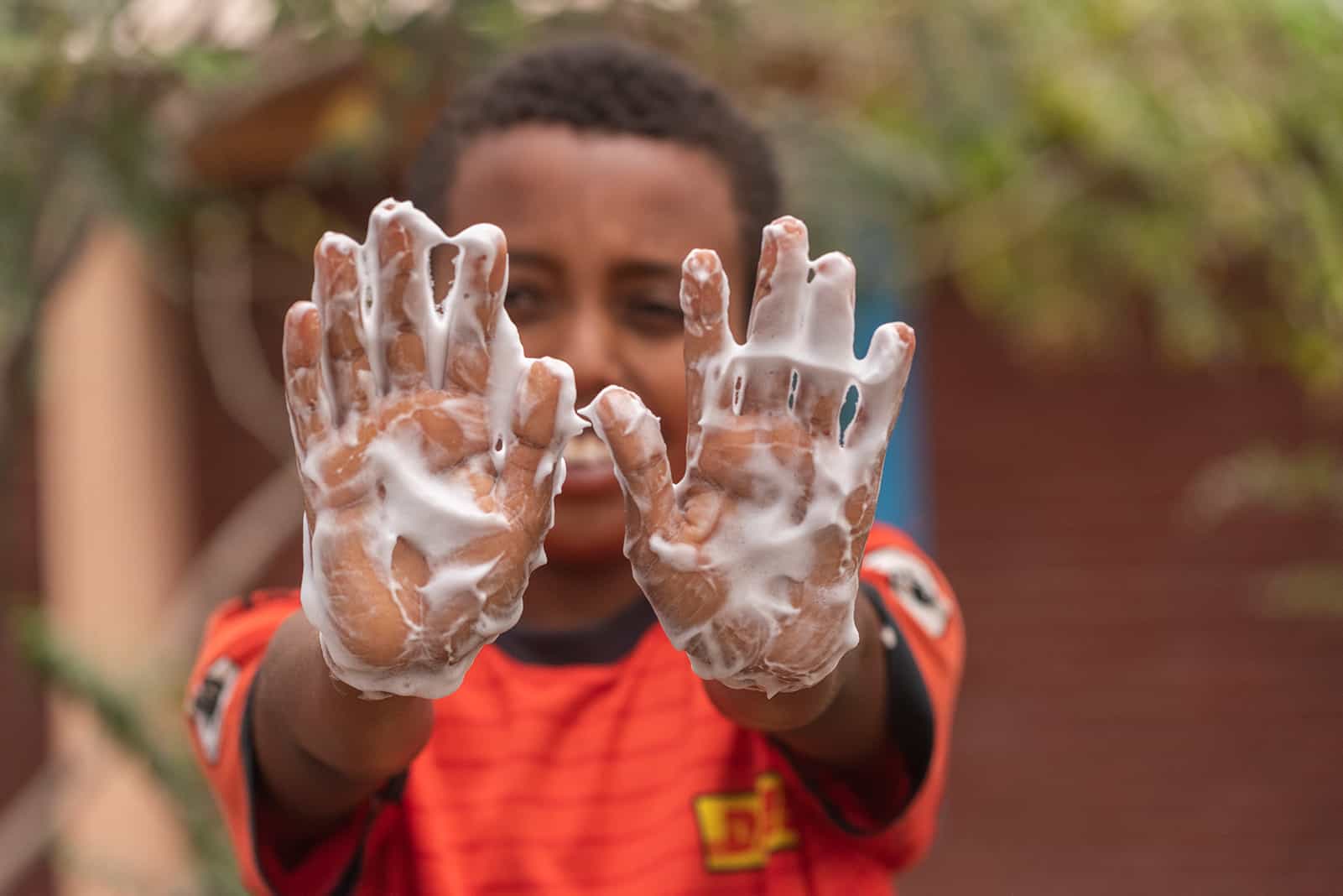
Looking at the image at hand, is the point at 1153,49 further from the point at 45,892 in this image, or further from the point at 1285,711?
the point at 45,892

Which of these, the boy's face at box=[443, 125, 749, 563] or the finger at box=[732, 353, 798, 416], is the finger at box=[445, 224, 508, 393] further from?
the boy's face at box=[443, 125, 749, 563]

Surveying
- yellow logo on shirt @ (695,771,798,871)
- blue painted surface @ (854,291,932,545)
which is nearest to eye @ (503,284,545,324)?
yellow logo on shirt @ (695,771,798,871)

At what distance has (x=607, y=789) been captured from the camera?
55.2 inches

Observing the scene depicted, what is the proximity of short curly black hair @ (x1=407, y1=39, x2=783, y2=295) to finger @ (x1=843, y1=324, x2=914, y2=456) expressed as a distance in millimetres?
489

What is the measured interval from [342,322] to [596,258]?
0.46 m

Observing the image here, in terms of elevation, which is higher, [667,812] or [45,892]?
[667,812]

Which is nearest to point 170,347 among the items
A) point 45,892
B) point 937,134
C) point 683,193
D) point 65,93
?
point 45,892

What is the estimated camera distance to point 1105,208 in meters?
3.48

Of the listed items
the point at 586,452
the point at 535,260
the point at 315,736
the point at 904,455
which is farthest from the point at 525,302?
the point at 904,455

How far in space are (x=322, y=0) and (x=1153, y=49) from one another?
6.59 ft

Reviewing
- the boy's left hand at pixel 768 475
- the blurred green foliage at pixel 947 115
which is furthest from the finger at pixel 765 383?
the blurred green foliage at pixel 947 115

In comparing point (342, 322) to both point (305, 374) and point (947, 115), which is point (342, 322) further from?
point (947, 115)

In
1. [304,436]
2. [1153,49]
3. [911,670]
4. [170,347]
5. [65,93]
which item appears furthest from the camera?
[170,347]

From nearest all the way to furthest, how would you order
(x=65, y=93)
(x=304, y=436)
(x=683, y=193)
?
(x=304, y=436) < (x=683, y=193) < (x=65, y=93)
